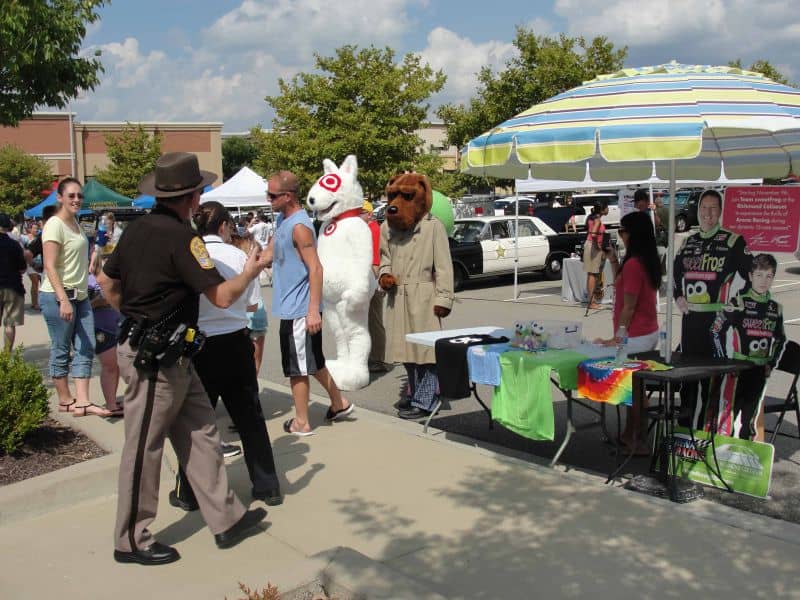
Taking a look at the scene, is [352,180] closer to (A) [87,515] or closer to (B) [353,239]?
(B) [353,239]

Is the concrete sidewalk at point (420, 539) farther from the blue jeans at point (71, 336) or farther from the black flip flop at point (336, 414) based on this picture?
the blue jeans at point (71, 336)

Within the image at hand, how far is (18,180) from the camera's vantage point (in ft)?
154

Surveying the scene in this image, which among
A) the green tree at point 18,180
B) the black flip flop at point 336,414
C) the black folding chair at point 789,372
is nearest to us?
the black folding chair at point 789,372

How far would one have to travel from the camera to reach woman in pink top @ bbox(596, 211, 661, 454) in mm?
5809

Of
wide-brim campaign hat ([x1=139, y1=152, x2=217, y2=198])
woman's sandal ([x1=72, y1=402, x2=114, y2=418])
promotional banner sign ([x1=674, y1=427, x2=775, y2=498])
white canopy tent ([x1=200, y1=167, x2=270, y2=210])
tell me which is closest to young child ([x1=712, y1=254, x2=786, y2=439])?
promotional banner sign ([x1=674, y1=427, x2=775, y2=498])

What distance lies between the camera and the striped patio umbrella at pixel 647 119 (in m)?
4.46

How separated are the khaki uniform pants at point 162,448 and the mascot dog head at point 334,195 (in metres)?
2.88

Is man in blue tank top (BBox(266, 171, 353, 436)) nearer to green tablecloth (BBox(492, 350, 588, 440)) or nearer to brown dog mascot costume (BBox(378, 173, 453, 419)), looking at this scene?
brown dog mascot costume (BBox(378, 173, 453, 419))

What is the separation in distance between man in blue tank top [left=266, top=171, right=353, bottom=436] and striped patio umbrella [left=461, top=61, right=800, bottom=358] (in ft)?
4.33

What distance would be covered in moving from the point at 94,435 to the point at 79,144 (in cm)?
5797

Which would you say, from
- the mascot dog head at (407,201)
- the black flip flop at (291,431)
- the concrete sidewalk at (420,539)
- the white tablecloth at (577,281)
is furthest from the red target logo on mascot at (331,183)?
the white tablecloth at (577,281)

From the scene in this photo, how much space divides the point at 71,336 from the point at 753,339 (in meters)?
5.09

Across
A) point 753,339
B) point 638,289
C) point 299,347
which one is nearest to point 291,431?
point 299,347

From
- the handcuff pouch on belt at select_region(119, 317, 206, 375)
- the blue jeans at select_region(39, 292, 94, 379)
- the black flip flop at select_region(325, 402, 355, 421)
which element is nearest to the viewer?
the handcuff pouch on belt at select_region(119, 317, 206, 375)
